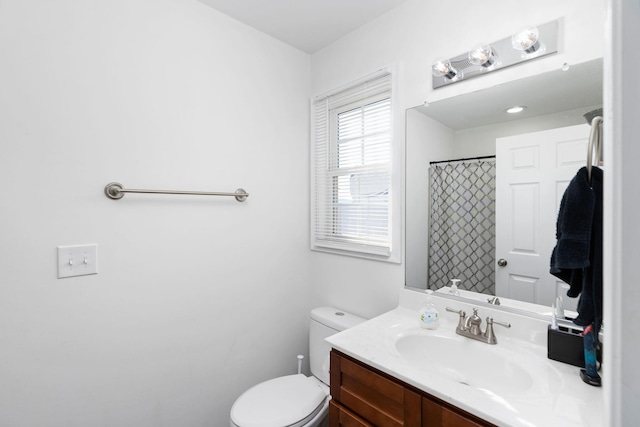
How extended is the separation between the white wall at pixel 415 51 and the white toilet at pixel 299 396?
0.17 metres

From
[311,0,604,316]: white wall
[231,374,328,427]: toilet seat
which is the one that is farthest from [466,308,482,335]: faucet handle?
[231,374,328,427]: toilet seat

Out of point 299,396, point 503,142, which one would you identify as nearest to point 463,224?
point 503,142

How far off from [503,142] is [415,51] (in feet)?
2.06

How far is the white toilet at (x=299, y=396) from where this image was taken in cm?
128

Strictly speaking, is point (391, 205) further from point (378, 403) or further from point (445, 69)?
point (378, 403)

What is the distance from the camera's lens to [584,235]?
0.83 metres

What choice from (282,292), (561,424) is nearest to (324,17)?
(282,292)

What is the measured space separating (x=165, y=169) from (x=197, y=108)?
1.18ft

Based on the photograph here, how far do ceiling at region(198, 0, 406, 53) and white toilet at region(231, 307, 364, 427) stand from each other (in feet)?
5.49

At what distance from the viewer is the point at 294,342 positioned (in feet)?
6.41

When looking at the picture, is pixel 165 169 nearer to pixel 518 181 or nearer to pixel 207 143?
pixel 207 143

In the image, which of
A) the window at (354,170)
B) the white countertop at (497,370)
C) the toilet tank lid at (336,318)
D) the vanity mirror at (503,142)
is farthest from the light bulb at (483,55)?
the toilet tank lid at (336,318)

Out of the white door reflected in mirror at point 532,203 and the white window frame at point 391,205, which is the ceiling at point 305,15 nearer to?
the white window frame at point 391,205

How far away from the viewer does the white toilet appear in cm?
128
